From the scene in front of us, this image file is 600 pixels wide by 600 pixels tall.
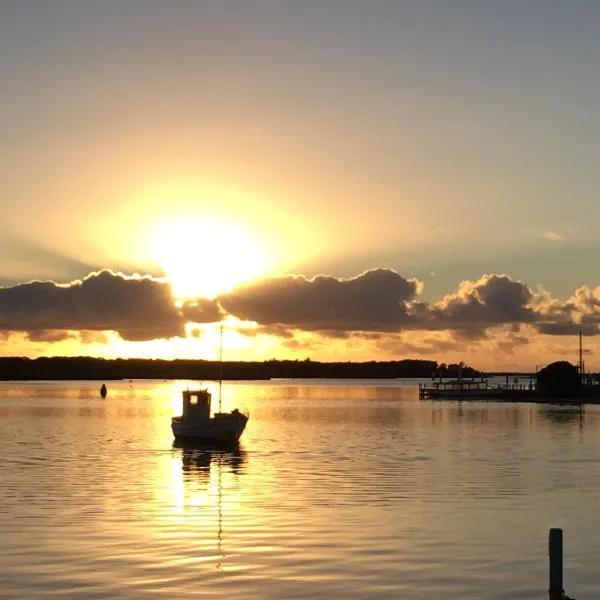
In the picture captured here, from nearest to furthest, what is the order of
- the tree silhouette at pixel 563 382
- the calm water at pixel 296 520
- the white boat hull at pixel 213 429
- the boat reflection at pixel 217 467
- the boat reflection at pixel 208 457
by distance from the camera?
the calm water at pixel 296 520 → the boat reflection at pixel 217 467 → the boat reflection at pixel 208 457 → the white boat hull at pixel 213 429 → the tree silhouette at pixel 563 382

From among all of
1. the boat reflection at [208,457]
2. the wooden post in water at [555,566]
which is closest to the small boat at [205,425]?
the boat reflection at [208,457]

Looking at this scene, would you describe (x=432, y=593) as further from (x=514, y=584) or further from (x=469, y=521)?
(x=469, y=521)

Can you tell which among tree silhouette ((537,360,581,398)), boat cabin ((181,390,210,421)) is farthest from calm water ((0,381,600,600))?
tree silhouette ((537,360,581,398))

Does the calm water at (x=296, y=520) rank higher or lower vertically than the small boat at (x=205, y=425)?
lower

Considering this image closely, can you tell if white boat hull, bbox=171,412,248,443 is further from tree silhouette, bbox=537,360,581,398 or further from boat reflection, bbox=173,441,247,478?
tree silhouette, bbox=537,360,581,398

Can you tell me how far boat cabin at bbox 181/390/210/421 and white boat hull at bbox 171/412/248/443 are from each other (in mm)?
536

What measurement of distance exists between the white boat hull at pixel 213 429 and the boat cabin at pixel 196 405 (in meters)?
0.54

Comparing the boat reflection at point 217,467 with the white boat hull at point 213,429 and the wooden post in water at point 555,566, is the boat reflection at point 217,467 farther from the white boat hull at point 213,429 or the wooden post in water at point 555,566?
the wooden post in water at point 555,566

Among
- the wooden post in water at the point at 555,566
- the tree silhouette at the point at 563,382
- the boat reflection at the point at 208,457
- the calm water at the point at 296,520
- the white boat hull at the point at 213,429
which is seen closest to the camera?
the wooden post in water at the point at 555,566

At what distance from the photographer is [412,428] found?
387ft

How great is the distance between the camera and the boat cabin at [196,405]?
3469 inches

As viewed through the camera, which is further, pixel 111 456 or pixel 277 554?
pixel 111 456

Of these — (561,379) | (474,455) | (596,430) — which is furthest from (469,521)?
(561,379)

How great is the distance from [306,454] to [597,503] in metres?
33.2
